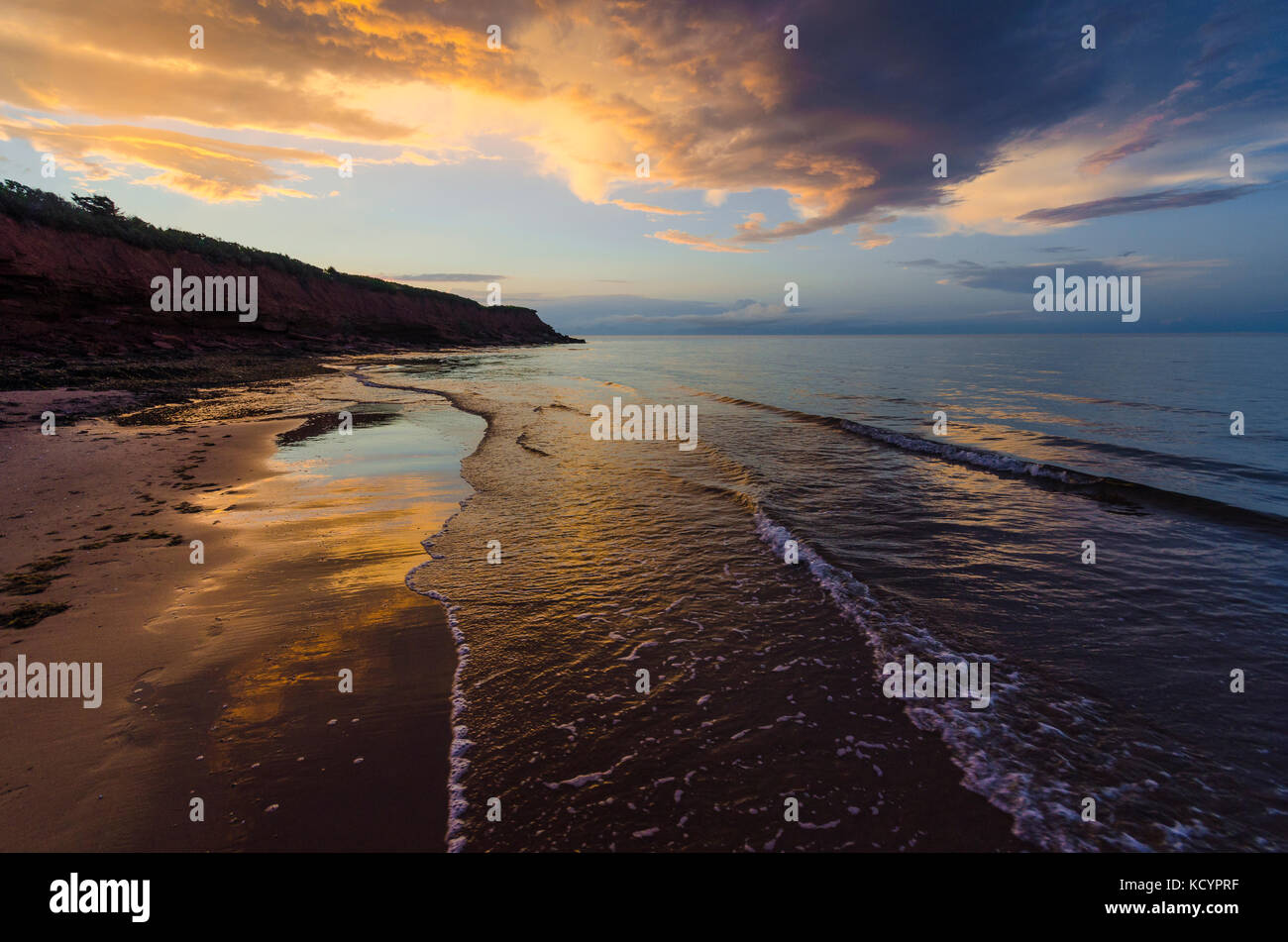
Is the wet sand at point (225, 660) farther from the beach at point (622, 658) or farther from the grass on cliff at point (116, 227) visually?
the grass on cliff at point (116, 227)

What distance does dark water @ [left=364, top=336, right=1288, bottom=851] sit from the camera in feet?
11.5

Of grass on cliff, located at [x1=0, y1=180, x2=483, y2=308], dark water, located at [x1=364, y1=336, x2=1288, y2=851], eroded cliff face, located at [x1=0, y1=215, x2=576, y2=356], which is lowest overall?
dark water, located at [x1=364, y1=336, x2=1288, y2=851]

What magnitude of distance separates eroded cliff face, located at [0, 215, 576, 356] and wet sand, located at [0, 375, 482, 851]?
106 feet

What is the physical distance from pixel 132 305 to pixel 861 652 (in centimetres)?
5306

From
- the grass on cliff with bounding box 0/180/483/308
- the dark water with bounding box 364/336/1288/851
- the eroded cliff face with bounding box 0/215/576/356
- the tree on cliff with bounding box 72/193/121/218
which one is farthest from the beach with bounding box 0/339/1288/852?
the tree on cliff with bounding box 72/193/121/218

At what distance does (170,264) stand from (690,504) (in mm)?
57520

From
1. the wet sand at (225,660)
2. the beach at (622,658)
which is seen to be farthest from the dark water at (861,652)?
the wet sand at (225,660)

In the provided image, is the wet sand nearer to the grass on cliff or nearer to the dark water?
the dark water

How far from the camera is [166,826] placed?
321 centimetres

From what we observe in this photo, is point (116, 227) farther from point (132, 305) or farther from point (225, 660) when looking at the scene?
point (225, 660)
